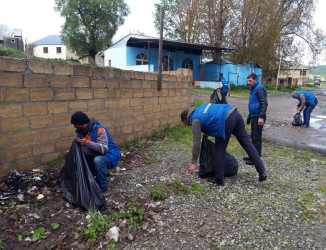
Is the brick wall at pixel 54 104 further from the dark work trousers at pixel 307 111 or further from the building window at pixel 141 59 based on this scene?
the building window at pixel 141 59

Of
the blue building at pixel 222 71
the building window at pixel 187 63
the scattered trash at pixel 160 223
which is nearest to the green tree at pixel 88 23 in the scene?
the building window at pixel 187 63

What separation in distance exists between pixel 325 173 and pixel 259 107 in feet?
5.46

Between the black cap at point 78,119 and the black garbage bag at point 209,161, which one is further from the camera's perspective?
the black garbage bag at point 209,161

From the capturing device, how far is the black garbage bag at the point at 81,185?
294 centimetres

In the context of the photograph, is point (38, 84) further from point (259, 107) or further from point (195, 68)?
point (195, 68)

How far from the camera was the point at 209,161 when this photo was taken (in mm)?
3947

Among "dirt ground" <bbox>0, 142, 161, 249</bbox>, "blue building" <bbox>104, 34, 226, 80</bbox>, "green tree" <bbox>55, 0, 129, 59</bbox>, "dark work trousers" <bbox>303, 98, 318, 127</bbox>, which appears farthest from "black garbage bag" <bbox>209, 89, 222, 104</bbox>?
"green tree" <bbox>55, 0, 129, 59</bbox>

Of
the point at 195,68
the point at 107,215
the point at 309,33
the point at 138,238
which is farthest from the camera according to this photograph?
the point at 309,33

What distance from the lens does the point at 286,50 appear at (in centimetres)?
3178

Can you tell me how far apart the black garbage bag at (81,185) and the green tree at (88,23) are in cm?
3207

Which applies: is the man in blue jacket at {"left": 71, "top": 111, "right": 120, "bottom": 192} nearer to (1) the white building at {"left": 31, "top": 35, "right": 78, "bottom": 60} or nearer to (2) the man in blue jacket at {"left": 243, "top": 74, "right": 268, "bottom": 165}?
(2) the man in blue jacket at {"left": 243, "top": 74, "right": 268, "bottom": 165}

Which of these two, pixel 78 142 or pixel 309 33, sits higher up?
pixel 309 33

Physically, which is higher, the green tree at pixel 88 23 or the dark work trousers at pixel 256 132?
the green tree at pixel 88 23

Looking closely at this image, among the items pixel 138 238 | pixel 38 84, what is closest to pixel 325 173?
pixel 138 238
